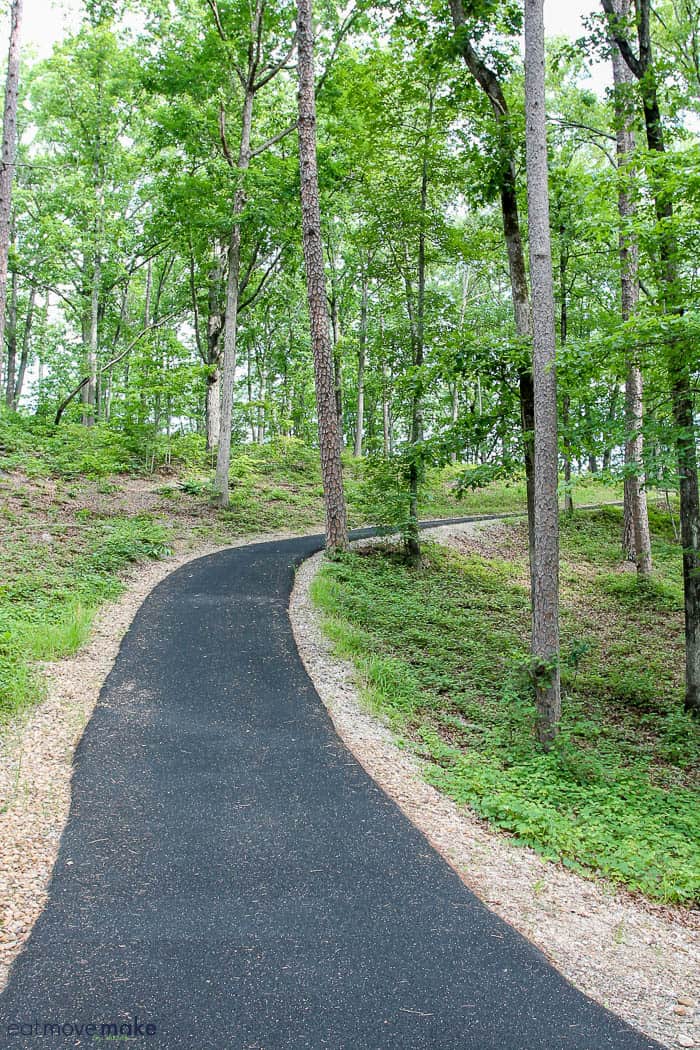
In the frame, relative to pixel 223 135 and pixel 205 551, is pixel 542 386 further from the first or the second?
pixel 223 135

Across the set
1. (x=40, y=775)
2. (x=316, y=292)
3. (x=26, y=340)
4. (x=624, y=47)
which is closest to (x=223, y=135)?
(x=316, y=292)

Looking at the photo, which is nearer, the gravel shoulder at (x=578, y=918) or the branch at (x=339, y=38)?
the gravel shoulder at (x=578, y=918)

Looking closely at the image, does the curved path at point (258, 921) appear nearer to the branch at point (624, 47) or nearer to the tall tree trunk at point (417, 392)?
the tall tree trunk at point (417, 392)

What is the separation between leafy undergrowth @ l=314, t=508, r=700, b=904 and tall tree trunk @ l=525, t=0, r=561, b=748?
397 mm

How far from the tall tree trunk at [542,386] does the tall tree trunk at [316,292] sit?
557cm

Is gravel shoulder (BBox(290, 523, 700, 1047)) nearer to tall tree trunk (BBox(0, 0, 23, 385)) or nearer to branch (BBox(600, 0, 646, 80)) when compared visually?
branch (BBox(600, 0, 646, 80))

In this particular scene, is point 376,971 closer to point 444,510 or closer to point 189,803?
point 189,803

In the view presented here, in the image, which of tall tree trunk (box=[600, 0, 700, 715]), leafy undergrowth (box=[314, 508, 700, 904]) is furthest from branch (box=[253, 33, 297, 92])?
leafy undergrowth (box=[314, 508, 700, 904])

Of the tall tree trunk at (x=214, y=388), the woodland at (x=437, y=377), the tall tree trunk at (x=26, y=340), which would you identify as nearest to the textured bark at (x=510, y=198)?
the woodland at (x=437, y=377)

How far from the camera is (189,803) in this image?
4664mm

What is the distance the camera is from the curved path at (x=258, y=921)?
108 inches

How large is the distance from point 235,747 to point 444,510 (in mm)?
18565

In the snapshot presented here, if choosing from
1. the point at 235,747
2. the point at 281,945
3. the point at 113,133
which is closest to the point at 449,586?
the point at 235,747

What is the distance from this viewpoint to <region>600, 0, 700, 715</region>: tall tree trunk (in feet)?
22.9
